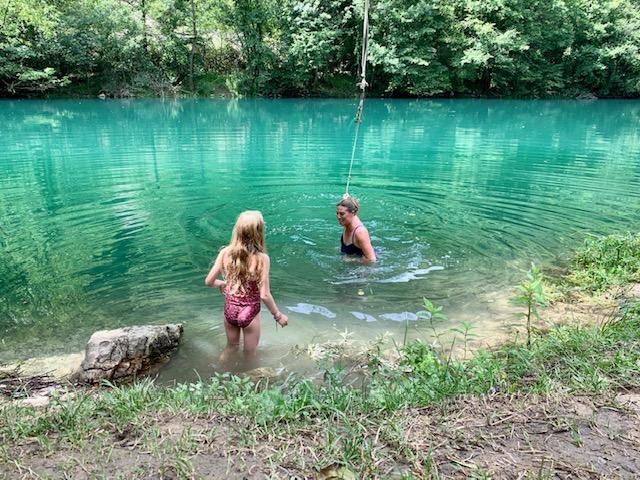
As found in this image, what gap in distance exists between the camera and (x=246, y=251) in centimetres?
473

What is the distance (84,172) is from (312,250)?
27.9ft

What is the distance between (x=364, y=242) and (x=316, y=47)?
35.6 meters

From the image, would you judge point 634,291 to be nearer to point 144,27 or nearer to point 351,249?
point 351,249

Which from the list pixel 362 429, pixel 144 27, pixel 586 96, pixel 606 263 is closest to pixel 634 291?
pixel 606 263

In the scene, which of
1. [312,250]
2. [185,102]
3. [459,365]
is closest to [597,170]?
[312,250]

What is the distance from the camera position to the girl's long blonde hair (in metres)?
4.68

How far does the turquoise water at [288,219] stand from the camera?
610 cm

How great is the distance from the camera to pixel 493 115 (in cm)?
3156

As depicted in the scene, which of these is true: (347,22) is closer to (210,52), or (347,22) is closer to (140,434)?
(210,52)

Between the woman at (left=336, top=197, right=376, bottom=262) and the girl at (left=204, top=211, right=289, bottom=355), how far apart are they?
8.29 feet

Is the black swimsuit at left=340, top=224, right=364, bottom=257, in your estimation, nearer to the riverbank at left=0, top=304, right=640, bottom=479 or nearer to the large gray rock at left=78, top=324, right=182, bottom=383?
the large gray rock at left=78, top=324, right=182, bottom=383

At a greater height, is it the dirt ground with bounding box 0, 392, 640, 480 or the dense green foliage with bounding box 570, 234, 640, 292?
the dirt ground with bounding box 0, 392, 640, 480

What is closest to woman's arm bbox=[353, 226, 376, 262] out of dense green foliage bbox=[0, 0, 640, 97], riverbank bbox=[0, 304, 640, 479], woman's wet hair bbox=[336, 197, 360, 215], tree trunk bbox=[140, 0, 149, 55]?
woman's wet hair bbox=[336, 197, 360, 215]

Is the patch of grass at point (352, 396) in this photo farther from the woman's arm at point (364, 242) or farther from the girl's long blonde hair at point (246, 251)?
the woman's arm at point (364, 242)
